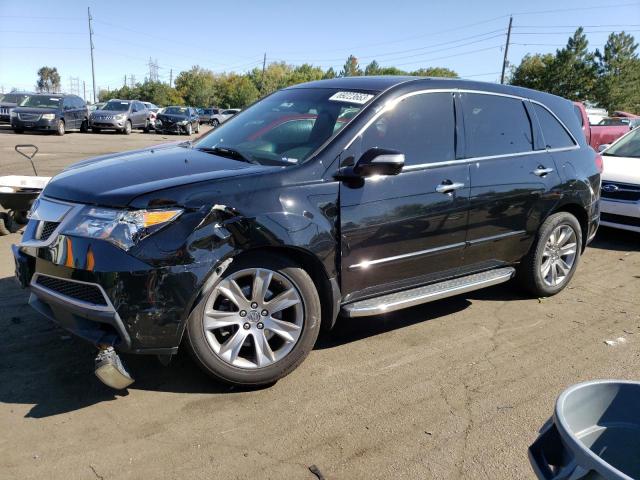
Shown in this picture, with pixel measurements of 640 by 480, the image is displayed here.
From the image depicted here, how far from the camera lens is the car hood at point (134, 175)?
303 cm

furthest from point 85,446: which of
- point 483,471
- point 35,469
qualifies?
point 483,471

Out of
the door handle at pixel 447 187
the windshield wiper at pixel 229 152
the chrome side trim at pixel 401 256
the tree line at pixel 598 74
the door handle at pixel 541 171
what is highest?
the tree line at pixel 598 74

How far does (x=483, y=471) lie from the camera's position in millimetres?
2645

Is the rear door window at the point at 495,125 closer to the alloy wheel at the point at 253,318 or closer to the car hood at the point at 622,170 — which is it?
the alloy wheel at the point at 253,318

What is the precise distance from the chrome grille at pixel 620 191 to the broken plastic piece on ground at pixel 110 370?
22.8ft

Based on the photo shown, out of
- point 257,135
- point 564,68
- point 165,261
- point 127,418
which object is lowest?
point 127,418

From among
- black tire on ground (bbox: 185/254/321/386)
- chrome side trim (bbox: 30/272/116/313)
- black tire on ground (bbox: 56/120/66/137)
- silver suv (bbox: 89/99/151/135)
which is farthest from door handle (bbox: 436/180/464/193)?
silver suv (bbox: 89/99/151/135)

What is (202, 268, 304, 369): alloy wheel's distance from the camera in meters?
3.14

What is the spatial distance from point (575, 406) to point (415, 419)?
1545mm

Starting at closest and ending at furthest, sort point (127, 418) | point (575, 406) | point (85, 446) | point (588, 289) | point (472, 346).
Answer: point (575, 406) < point (85, 446) < point (127, 418) < point (472, 346) < point (588, 289)

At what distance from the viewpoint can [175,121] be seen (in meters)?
29.6

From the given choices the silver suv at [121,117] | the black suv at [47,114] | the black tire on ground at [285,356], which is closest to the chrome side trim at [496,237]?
the black tire on ground at [285,356]

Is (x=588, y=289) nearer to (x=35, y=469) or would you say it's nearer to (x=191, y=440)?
(x=191, y=440)

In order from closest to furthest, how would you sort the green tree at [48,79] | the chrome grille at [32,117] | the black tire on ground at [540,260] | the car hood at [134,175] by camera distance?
the car hood at [134,175] → the black tire on ground at [540,260] → the chrome grille at [32,117] → the green tree at [48,79]
